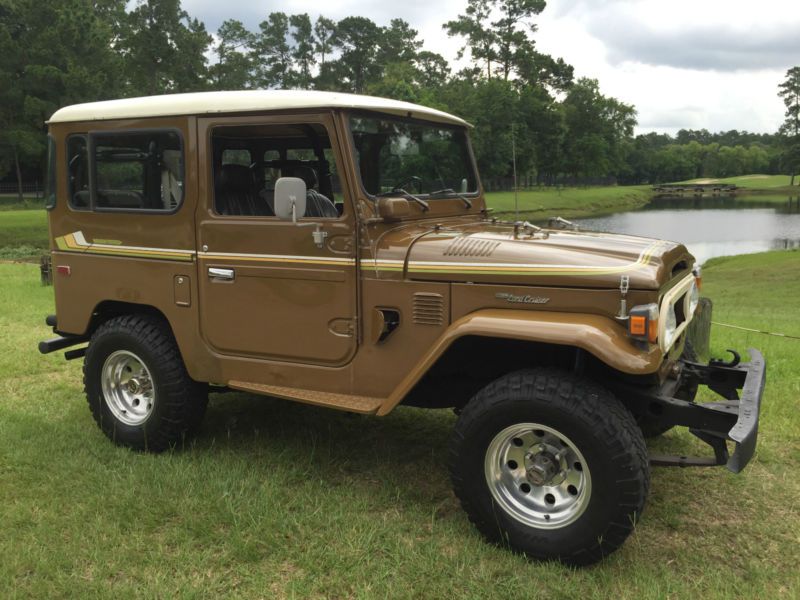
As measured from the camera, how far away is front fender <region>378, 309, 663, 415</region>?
10.2ft

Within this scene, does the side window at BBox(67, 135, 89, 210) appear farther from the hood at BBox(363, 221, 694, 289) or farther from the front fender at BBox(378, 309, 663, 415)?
the front fender at BBox(378, 309, 663, 415)

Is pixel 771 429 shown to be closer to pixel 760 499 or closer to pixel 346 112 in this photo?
pixel 760 499

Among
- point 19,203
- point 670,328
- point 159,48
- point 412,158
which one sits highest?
point 159,48

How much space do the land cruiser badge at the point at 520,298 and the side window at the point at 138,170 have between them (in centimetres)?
228

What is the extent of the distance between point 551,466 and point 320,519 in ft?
4.45

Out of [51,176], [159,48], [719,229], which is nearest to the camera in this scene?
[51,176]

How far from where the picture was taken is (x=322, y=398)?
4.06 m

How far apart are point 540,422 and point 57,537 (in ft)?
8.83

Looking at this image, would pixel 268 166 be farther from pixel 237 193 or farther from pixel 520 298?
pixel 520 298

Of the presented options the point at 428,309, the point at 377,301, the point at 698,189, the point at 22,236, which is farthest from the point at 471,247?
the point at 698,189

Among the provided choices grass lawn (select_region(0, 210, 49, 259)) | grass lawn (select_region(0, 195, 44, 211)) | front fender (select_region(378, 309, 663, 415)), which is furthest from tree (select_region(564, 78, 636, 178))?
front fender (select_region(378, 309, 663, 415))

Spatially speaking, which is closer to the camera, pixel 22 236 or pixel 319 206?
pixel 319 206

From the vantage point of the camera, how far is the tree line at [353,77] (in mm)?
39656

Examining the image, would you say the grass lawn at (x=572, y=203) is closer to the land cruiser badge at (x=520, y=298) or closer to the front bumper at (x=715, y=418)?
the front bumper at (x=715, y=418)
